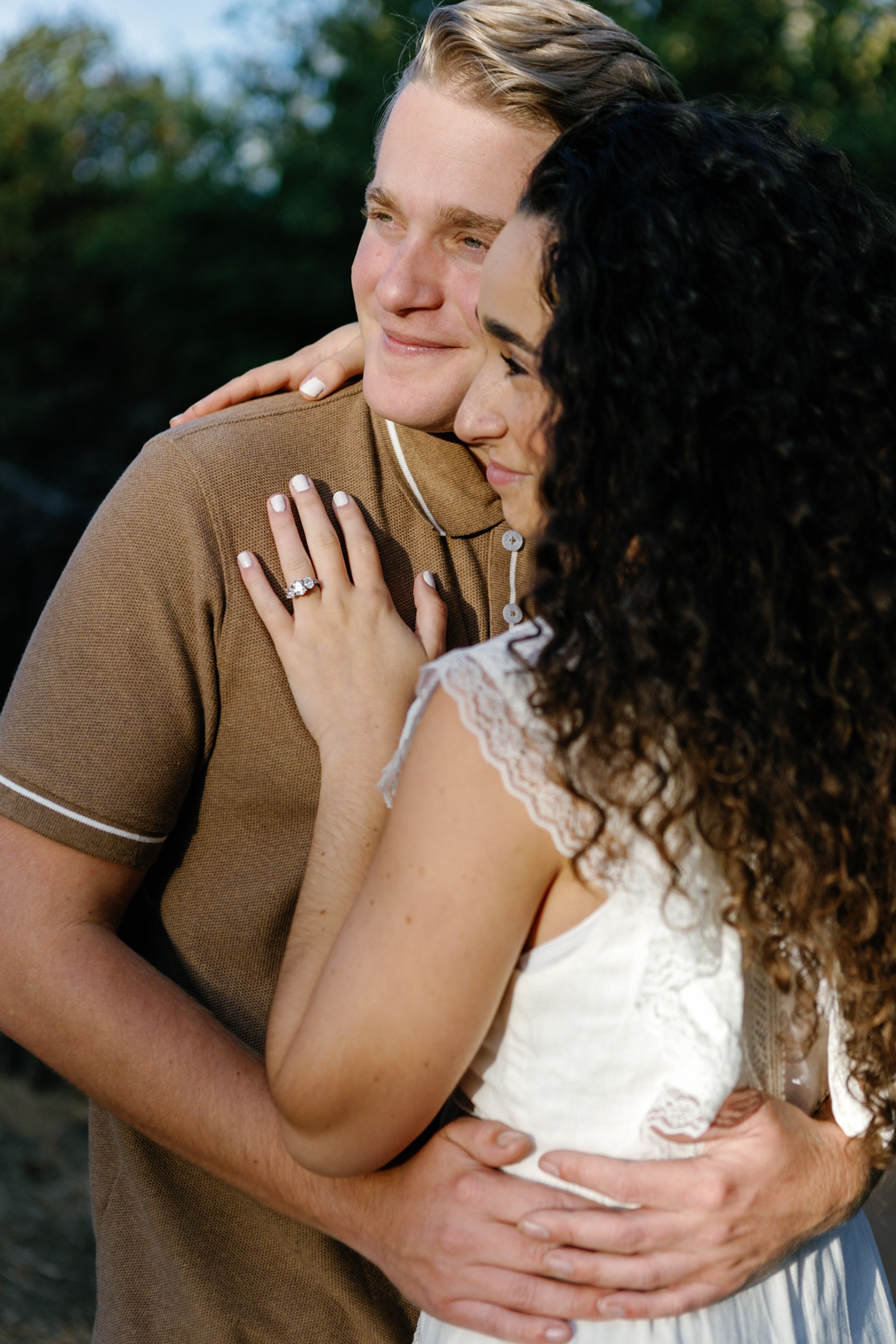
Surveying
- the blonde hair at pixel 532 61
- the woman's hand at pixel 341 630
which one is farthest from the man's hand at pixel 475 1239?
the blonde hair at pixel 532 61

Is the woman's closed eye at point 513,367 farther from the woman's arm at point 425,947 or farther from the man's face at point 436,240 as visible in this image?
the woman's arm at point 425,947

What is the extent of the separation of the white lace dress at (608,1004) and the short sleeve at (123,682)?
0.37 meters

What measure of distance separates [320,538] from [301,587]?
75mm

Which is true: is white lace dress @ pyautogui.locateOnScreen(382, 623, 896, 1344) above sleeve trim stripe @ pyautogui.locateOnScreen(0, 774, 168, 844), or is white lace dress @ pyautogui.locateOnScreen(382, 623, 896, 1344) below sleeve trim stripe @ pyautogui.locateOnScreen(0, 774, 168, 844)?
above

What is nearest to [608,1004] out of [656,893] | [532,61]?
[656,893]

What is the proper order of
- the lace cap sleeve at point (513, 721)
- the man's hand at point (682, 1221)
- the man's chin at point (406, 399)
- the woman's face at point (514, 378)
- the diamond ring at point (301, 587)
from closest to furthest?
the lace cap sleeve at point (513, 721), the man's hand at point (682, 1221), the woman's face at point (514, 378), the diamond ring at point (301, 587), the man's chin at point (406, 399)

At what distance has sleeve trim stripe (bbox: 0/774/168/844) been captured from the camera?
5.34ft

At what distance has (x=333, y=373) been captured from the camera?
6.51ft

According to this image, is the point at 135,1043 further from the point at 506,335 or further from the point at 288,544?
the point at 506,335

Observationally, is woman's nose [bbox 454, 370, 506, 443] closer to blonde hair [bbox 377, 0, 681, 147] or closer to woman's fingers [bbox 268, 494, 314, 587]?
woman's fingers [bbox 268, 494, 314, 587]

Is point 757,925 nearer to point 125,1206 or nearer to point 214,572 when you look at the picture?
point 214,572

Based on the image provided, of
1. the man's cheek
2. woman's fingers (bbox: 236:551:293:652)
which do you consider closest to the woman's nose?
woman's fingers (bbox: 236:551:293:652)

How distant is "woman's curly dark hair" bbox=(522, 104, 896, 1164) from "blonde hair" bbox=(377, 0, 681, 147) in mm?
586

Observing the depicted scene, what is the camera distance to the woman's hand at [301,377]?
197 cm
